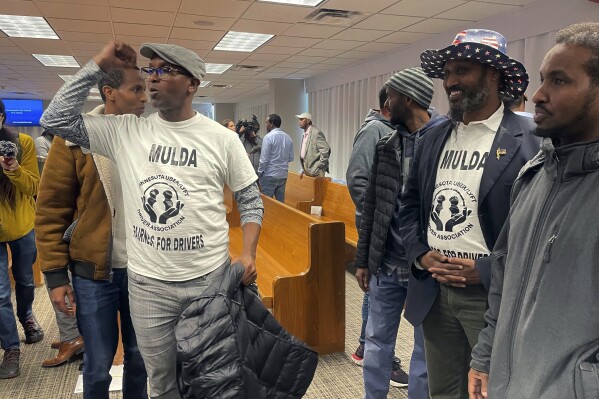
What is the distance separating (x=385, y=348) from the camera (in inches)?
76.9

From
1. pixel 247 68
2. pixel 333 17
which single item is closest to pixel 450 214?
pixel 333 17

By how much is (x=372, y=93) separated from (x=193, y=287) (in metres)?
6.98

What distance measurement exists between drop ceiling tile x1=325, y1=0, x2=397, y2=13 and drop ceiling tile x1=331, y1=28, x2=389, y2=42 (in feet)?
3.01

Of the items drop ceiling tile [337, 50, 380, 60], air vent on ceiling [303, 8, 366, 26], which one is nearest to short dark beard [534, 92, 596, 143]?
air vent on ceiling [303, 8, 366, 26]

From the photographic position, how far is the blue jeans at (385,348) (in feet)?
6.38

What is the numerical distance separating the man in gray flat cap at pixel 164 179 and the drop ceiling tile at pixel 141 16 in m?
3.76

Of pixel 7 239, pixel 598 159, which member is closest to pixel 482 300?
pixel 598 159

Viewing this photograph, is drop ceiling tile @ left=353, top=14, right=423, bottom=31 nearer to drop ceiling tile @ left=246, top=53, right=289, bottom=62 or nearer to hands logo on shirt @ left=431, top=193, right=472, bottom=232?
drop ceiling tile @ left=246, top=53, right=289, bottom=62

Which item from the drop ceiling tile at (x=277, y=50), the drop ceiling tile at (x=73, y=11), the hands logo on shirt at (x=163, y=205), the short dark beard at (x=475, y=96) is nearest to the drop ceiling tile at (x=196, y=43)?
the drop ceiling tile at (x=277, y=50)

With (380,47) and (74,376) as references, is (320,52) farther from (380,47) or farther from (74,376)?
(74,376)

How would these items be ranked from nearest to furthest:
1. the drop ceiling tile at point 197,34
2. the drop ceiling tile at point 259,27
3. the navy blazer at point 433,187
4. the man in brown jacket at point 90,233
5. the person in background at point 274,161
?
the navy blazer at point 433,187 < the man in brown jacket at point 90,233 < the drop ceiling tile at point 259,27 < the drop ceiling tile at point 197,34 < the person in background at point 274,161

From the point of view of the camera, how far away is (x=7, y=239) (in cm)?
250

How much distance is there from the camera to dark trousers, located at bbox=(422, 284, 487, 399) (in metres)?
1.42

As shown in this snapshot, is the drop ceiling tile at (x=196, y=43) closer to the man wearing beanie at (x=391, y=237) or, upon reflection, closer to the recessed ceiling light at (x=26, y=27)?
the recessed ceiling light at (x=26, y=27)
